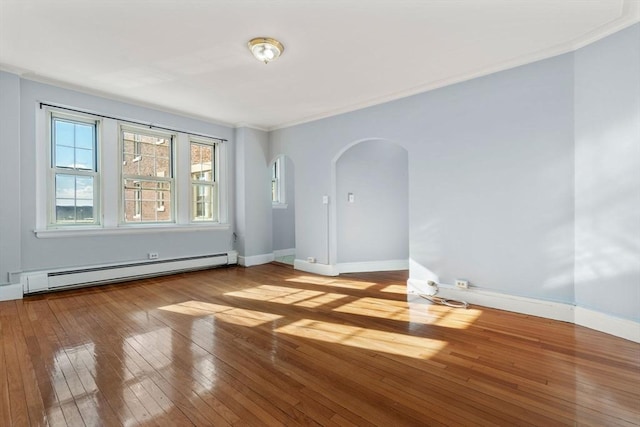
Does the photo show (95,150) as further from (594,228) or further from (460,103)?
(594,228)

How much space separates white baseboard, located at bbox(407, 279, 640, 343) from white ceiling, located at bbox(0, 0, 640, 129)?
2619 mm

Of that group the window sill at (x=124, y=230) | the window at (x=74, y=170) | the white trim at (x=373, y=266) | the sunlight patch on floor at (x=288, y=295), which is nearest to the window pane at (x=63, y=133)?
the window at (x=74, y=170)

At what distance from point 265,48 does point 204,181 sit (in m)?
3.50

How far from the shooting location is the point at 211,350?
2.38m

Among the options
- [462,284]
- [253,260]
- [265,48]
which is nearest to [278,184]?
[253,260]

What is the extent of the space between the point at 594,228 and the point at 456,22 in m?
2.34

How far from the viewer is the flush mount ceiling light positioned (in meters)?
2.82

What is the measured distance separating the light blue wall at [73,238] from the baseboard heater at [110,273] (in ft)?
0.32

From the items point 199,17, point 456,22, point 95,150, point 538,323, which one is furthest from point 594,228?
point 95,150

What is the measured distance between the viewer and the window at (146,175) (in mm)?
4770

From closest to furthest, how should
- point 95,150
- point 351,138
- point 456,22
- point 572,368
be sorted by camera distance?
point 572,368 < point 456,22 < point 95,150 < point 351,138

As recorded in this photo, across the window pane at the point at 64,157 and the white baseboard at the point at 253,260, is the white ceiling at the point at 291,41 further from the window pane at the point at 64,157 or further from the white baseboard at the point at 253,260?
the white baseboard at the point at 253,260

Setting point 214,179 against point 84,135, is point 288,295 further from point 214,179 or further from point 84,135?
point 84,135

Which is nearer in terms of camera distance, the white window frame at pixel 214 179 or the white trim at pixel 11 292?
the white trim at pixel 11 292
